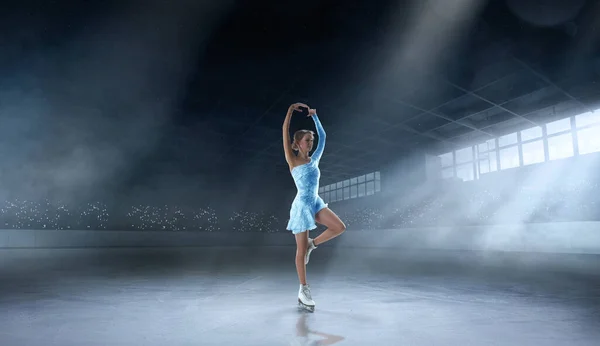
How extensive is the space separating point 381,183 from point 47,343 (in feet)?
67.3

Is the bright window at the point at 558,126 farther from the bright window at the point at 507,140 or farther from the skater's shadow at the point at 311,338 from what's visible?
the skater's shadow at the point at 311,338

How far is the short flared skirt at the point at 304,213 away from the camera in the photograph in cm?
318

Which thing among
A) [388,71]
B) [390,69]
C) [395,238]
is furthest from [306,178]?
[395,238]

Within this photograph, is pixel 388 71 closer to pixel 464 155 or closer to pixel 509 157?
pixel 509 157

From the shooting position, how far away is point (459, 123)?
575 inches

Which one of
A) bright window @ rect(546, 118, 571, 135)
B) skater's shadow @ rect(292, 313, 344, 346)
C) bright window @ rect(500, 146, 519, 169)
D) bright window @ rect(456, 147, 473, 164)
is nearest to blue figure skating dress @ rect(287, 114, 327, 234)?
skater's shadow @ rect(292, 313, 344, 346)

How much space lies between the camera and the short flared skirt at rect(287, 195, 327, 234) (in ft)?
10.4

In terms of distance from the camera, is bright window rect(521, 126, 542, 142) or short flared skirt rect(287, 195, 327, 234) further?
bright window rect(521, 126, 542, 142)

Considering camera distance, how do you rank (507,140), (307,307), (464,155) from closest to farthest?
(307,307)
(507,140)
(464,155)

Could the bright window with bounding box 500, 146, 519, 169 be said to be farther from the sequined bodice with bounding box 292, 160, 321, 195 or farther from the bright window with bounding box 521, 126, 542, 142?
the sequined bodice with bounding box 292, 160, 321, 195

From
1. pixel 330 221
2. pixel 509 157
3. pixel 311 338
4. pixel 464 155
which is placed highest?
pixel 464 155

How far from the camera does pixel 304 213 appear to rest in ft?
10.5

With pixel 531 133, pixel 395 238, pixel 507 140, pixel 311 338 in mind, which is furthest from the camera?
pixel 395 238

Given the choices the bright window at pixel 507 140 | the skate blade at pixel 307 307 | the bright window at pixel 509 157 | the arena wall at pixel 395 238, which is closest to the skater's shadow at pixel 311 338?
the skate blade at pixel 307 307
